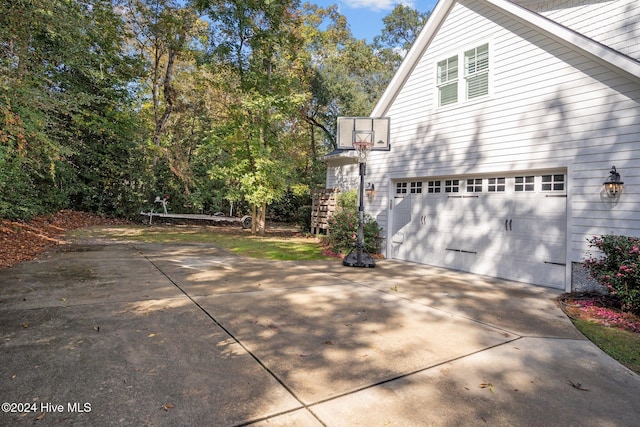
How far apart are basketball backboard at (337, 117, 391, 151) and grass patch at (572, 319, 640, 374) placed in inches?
205

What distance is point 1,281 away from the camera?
4816 mm

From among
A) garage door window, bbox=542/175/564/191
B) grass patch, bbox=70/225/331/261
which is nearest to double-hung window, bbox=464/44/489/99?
garage door window, bbox=542/175/564/191

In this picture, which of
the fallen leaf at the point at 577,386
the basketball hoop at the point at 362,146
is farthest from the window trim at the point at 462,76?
the fallen leaf at the point at 577,386

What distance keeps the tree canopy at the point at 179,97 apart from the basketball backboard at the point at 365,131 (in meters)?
4.31

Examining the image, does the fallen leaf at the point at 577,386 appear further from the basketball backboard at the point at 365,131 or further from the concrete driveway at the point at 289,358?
the basketball backboard at the point at 365,131

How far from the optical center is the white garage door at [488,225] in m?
6.04

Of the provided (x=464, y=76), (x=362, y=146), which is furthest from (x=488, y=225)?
(x=464, y=76)

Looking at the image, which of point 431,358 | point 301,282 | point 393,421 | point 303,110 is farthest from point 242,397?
point 303,110

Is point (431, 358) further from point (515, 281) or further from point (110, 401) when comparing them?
point (515, 281)

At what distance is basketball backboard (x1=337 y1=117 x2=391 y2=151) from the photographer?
8.01 meters

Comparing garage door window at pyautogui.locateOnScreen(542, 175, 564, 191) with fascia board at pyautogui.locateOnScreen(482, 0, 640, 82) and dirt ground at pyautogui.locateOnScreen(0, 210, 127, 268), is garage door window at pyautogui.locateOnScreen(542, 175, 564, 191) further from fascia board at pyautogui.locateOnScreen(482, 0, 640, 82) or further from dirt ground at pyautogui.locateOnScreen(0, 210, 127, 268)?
dirt ground at pyautogui.locateOnScreen(0, 210, 127, 268)

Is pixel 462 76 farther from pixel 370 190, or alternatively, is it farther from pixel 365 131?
pixel 370 190

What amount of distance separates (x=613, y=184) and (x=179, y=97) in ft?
66.2

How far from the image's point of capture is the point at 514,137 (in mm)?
6473
